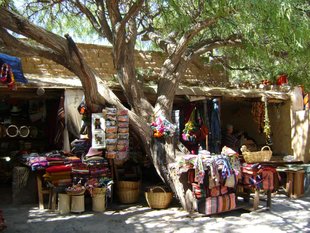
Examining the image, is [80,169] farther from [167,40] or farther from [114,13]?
[167,40]

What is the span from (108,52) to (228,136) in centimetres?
368

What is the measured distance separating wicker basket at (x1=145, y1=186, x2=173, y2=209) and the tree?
22cm

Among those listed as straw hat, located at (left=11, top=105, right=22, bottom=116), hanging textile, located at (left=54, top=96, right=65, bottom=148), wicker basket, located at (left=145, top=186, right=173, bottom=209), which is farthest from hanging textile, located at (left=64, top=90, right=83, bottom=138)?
straw hat, located at (left=11, top=105, right=22, bottom=116)

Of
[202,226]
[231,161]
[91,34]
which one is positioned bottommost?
[202,226]

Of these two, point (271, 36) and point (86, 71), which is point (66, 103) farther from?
point (271, 36)

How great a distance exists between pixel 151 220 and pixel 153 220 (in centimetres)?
3

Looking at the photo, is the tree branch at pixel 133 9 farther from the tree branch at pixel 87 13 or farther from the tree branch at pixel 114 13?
the tree branch at pixel 87 13

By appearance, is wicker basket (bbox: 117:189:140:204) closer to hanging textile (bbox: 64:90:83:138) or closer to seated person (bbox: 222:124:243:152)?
hanging textile (bbox: 64:90:83:138)

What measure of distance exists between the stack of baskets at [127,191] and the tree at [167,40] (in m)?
0.63

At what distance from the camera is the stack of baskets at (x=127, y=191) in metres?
7.14

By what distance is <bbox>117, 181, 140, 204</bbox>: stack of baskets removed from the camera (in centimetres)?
714

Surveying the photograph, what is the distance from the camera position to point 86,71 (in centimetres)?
653

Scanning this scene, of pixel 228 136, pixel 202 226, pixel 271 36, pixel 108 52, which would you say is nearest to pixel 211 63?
pixel 228 136

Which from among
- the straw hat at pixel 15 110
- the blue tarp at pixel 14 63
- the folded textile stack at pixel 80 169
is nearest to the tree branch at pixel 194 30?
the folded textile stack at pixel 80 169
